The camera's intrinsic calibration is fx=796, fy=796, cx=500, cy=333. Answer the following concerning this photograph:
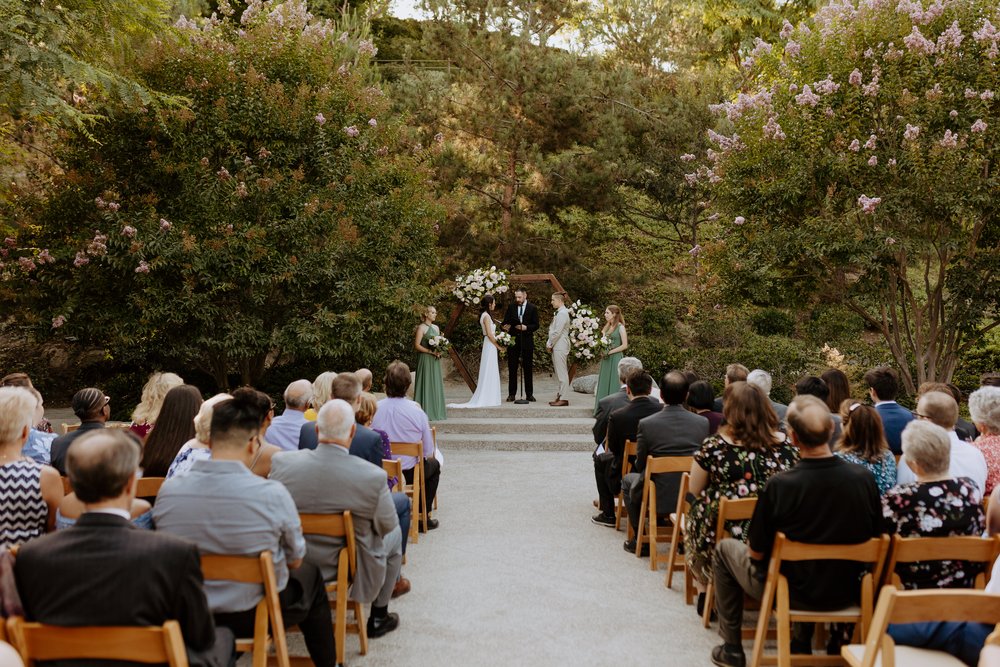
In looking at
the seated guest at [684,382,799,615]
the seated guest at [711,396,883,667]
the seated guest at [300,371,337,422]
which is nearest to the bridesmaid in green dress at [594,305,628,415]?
the seated guest at [300,371,337,422]

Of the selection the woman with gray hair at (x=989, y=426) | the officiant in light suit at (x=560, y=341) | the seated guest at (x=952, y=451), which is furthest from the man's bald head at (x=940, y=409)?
the officiant in light suit at (x=560, y=341)

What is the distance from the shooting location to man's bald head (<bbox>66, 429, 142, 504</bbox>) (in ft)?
8.99

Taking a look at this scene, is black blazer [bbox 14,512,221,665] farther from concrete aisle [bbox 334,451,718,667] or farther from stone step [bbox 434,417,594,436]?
stone step [bbox 434,417,594,436]

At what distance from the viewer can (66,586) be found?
2.73m

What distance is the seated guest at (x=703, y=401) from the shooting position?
6320 millimetres

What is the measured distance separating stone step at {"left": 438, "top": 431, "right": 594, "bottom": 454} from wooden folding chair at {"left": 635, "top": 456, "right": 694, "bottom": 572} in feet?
16.8

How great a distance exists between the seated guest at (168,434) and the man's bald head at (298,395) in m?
1.21

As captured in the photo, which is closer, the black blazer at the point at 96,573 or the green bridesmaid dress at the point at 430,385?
the black blazer at the point at 96,573

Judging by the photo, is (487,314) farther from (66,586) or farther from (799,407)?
(66,586)

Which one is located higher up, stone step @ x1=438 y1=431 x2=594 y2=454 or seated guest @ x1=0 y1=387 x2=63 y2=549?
seated guest @ x1=0 y1=387 x2=63 y2=549

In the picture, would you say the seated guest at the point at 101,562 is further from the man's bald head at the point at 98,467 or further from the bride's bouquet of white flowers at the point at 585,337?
the bride's bouquet of white flowers at the point at 585,337

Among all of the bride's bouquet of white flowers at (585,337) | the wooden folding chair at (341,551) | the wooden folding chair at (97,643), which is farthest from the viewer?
the bride's bouquet of white flowers at (585,337)

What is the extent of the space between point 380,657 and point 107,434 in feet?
7.80

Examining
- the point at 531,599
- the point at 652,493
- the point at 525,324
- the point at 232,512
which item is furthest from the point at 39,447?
the point at 525,324
